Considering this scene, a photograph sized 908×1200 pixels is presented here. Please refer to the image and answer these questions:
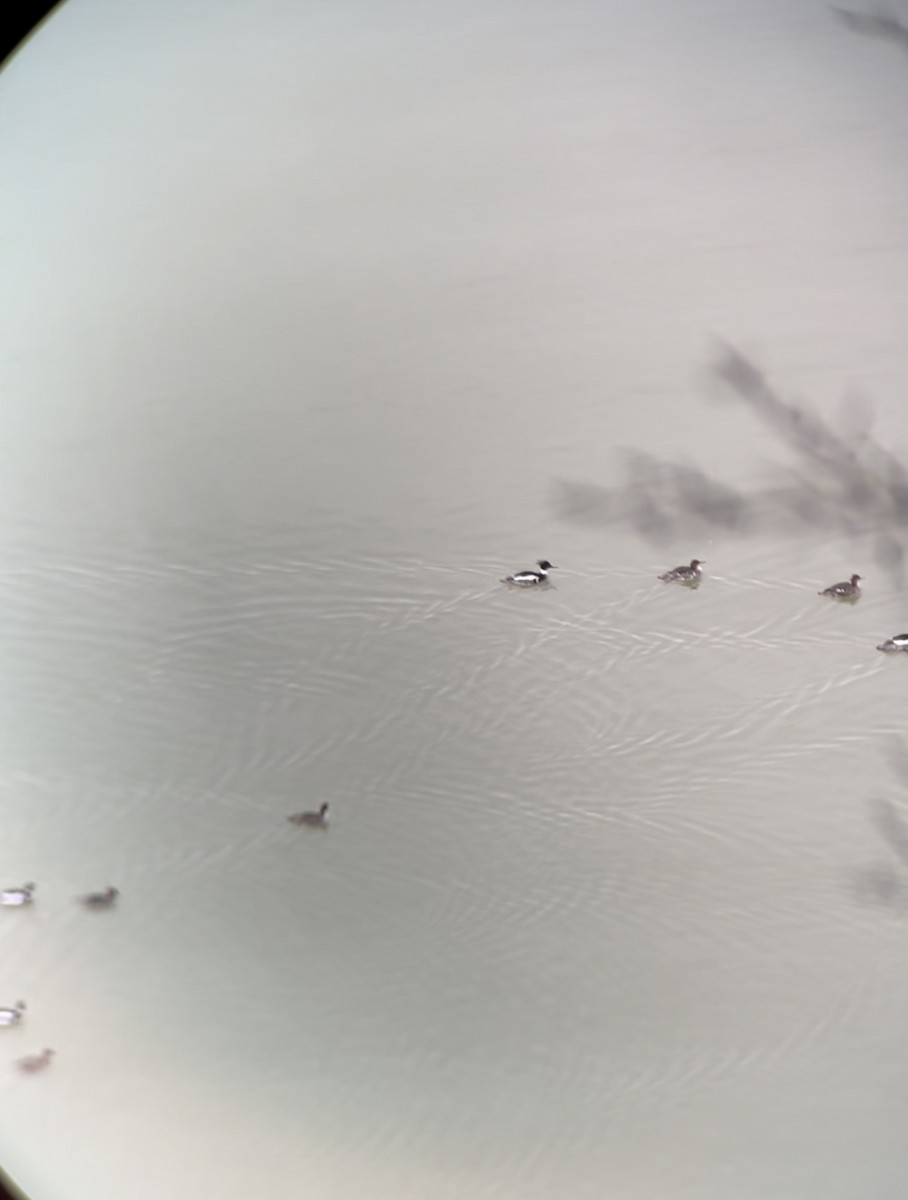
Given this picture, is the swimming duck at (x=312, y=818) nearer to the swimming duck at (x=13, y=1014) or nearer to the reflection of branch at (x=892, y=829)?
the swimming duck at (x=13, y=1014)

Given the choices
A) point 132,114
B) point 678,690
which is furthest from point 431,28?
point 678,690

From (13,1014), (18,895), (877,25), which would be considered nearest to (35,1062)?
(13,1014)

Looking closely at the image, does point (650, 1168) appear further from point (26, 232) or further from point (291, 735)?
point (26, 232)

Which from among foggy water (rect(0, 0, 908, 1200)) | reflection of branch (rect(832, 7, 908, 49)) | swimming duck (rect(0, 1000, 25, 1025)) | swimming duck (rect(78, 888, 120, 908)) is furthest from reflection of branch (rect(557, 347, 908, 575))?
swimming duck (rect(0, 1000, 25, 1025))

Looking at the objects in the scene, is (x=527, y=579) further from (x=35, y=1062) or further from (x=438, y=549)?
(x=35, y=1062)

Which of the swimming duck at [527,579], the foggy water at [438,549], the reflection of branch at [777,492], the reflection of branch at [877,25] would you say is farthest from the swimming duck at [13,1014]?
the reflection of branch at [877,25]

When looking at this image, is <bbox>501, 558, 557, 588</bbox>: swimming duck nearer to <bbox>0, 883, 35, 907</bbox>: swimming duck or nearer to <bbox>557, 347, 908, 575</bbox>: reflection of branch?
<bbox>557, 347, 908, 575</bbox>: reflection of branch
